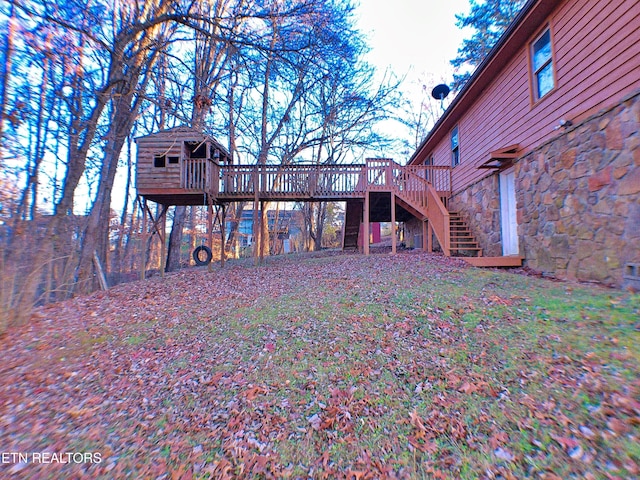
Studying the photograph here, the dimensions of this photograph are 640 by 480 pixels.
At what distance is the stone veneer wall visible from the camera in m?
3.88

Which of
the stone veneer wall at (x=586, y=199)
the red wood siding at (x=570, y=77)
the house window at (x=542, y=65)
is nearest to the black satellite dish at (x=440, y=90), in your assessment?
the red wood siding at (x=570, y=77)

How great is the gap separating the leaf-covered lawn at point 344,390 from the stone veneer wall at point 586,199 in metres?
0.79

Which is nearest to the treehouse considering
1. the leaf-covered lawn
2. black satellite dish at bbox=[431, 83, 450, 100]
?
the leaf-covered lawn

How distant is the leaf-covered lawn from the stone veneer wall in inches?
31.1

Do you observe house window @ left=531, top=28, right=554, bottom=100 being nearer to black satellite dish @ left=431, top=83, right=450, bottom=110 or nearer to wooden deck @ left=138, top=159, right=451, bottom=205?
wooden deck @ left=138, top=159, right=451, bottom=205

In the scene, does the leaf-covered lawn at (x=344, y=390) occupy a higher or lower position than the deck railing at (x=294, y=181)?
lower

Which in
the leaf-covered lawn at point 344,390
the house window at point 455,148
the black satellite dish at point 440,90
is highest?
the black satellite dish at point 440,90

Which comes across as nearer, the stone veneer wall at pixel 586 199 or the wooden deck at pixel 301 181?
the stone veneer wall at pixel 586 199

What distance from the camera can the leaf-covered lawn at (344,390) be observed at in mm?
1703

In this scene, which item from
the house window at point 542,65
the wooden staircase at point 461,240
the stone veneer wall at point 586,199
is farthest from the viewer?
the wooden staircase at point 461,240

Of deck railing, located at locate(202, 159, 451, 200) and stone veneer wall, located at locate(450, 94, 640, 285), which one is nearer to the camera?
stone veneer wall, located at locate(450, 94, 640, 285)

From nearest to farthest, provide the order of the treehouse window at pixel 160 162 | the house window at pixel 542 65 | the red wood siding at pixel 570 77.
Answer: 1. the red wood siding at pixel 570 77
2. the house window at pixel 542 65
3. the treehouse window at pixel 160 162

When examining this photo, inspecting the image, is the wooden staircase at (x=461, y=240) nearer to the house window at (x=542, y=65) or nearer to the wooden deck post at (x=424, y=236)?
the wooden deck post at (x=424, y=236)

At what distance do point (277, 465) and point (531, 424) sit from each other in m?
1.61
